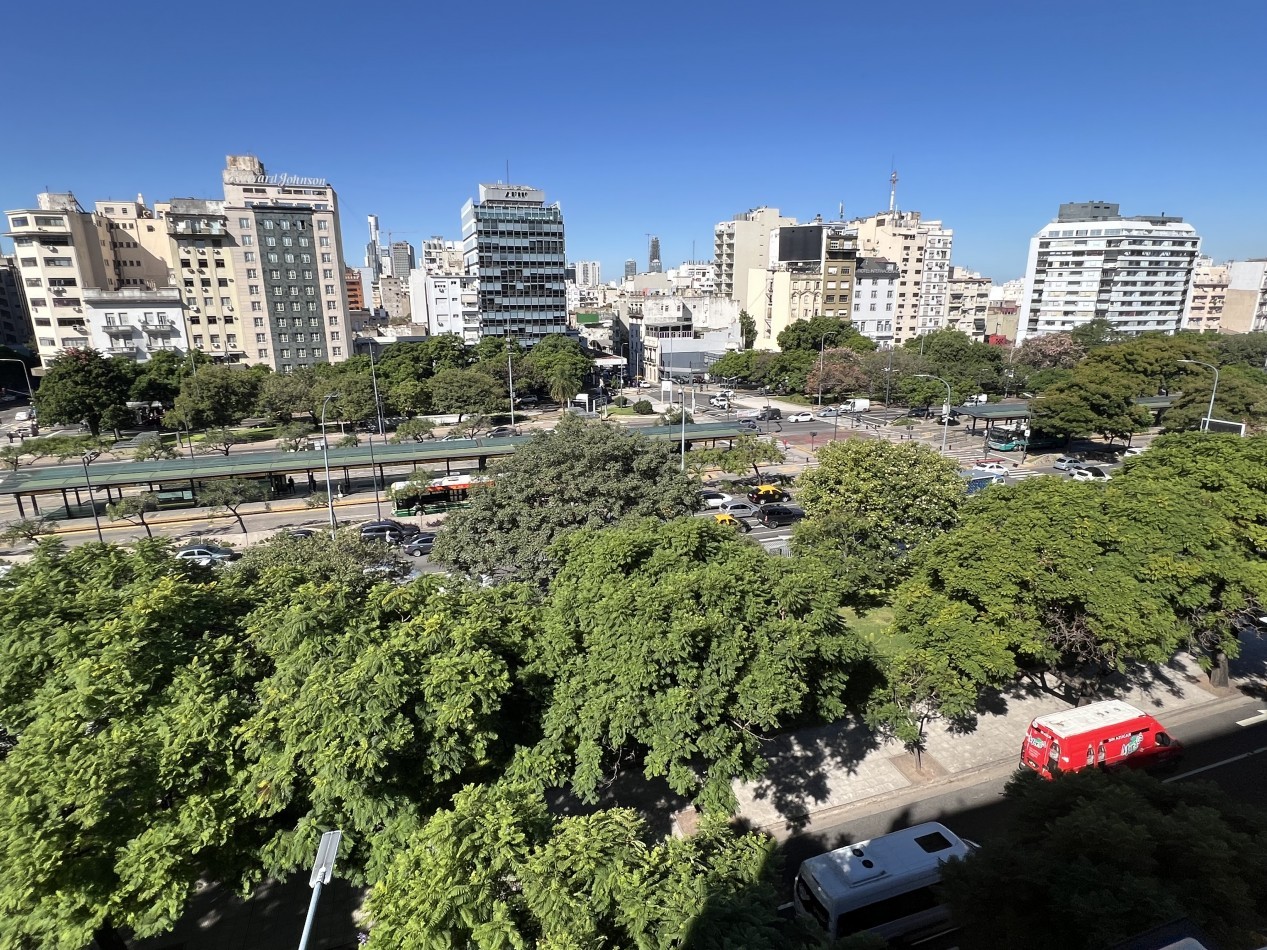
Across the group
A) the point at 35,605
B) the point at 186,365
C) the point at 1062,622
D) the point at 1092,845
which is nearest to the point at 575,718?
the point at 1092,845

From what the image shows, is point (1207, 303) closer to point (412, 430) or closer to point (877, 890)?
point (412, 430)

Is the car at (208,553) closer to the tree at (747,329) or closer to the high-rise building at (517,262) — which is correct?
the high-rise building at (517,262)

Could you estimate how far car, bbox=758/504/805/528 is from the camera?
118 feet

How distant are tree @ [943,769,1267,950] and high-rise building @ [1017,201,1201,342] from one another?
12439 centimetres

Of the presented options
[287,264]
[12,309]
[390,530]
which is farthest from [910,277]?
[12,309]

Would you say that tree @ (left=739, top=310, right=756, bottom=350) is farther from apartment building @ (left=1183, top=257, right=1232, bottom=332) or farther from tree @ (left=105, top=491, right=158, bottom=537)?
tree @ (left=105, top=491, right=158, bottom=537)

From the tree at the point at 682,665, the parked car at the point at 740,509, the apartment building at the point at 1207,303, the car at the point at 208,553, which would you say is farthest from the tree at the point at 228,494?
the apartment building at the point at 1207,303

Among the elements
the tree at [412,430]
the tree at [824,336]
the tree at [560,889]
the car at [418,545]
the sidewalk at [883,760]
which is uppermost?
the tree at [824,336]

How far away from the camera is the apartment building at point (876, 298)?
10106 centimetres

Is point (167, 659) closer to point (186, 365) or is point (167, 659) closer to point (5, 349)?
point (186, 365)

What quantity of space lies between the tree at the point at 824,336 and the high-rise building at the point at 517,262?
103 feet

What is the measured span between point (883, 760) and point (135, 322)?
8539 centimetres

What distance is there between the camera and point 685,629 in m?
11.6

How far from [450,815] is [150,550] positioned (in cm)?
1212
